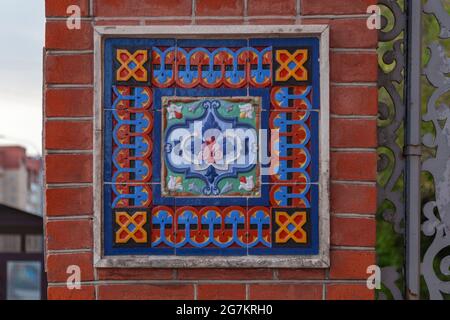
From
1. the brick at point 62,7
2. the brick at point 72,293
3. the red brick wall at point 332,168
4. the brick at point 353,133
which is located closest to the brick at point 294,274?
the red brick wall at point 332,168

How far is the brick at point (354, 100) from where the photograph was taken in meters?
4.09

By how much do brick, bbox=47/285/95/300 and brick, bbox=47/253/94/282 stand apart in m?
0.04

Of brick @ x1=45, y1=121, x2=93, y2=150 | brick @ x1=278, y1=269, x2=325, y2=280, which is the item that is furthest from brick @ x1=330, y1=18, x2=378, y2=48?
brick @ x1=45, y1=121, x2=93, y2=150

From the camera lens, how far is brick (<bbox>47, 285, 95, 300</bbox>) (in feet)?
13.4

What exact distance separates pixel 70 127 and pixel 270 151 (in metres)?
0.91

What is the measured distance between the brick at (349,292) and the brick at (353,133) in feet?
2.07

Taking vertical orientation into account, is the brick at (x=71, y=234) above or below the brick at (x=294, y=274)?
above

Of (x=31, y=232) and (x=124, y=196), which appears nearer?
(x=124, y=196)

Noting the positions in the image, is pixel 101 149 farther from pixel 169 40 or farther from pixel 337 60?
pixel 337 60

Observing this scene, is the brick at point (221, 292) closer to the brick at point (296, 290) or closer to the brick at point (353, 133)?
the brick at point (296, 290)

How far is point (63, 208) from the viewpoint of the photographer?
408 centimetres

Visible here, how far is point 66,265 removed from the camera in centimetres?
409

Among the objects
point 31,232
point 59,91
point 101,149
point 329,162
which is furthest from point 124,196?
point 31,232

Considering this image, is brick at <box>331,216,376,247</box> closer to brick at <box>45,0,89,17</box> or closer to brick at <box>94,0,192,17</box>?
brick at <box>94,0,192,17</box>
